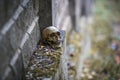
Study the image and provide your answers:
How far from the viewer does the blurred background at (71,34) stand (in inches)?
121

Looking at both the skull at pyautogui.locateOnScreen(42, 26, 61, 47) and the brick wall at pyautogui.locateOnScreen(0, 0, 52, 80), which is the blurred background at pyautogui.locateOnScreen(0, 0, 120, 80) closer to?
the brick wall at pyautogui.locateOnScreen(0, 0, 52, 80)

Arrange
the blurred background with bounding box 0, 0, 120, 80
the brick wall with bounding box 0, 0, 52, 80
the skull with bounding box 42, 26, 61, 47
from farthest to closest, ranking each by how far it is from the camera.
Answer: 1. the skull with bounding box 42, 26, 61, 47
2. the blurred background with bounding box 0, 0, 120, 80
3. the brick wall with bounding box 0, 0, 52, 80

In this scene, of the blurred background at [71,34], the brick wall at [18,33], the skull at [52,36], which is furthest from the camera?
the skull at [52,36]

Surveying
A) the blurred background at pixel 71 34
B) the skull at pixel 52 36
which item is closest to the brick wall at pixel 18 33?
the blurred background at pixel 71 34

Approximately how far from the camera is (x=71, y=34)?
6.64 metres

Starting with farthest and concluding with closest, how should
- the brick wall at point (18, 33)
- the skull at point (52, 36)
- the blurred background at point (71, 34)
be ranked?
the skull at point (52, 36)
the blurred background at point (71, 34)
the brick wall at point (18, 33)

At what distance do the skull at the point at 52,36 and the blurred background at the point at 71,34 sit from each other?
137mm

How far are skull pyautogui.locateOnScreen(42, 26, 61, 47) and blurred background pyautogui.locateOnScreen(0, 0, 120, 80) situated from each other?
0.45 feet

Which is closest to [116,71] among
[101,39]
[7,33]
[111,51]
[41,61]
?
[111,51]

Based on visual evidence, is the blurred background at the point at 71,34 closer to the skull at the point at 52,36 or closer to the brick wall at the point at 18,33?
the brick wall at the point at 18,33

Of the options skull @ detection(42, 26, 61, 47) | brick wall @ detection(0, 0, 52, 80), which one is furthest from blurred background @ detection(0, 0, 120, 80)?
skull @ detection(42, 26, 61, 47)

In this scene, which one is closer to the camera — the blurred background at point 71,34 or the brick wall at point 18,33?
the brick wall at point 18,33

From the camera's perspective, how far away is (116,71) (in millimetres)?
5945

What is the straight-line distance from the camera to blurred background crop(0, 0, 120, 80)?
3.06 m
